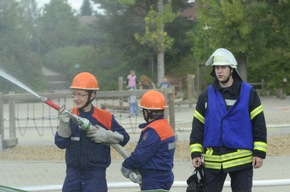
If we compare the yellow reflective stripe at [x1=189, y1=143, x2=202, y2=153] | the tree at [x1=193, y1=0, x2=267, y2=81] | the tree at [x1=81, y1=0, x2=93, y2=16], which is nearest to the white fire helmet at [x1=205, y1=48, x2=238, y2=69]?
the yellow reflective stripe at [x1=189, y1=143, x2=202, y2=153]

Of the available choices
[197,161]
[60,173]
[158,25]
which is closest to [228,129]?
[197,161]

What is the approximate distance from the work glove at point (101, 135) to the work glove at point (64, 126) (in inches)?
7.1

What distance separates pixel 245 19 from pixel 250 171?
58.7 ft

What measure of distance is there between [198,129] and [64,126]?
104 cm

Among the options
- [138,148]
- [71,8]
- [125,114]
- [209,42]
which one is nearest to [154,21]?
[209,42]

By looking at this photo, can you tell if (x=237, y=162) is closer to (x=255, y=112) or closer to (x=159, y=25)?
(x=255, y=112)

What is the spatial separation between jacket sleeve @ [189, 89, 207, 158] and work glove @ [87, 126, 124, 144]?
60 centimetres

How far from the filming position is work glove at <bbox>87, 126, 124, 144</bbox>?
180 inches

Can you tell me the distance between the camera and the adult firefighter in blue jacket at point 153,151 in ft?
15.6

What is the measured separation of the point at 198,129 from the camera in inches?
187

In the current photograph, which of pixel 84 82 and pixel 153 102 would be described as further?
pixel 153 102

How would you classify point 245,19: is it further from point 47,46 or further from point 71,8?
point 71,8

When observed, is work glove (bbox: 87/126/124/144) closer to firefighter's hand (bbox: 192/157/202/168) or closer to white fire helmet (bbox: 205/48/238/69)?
firefighter's hand (bbox: 192/157/202/168)

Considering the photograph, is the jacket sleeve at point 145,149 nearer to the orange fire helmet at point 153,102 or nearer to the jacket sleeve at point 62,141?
the orange fire helmet at point 153,102
